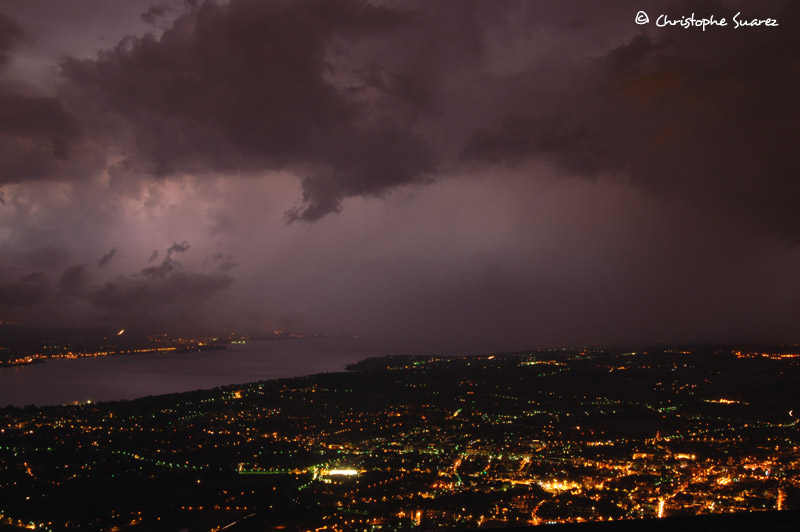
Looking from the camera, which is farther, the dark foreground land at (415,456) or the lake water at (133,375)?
the lake water at (133,375)

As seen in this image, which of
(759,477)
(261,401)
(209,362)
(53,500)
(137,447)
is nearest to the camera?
(53,500)

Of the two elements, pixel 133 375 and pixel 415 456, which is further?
pixel 133 375

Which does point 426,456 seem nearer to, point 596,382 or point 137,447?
point 137,447

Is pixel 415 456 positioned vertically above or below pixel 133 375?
below

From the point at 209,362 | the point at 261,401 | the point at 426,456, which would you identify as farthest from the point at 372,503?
the point at 209,362
